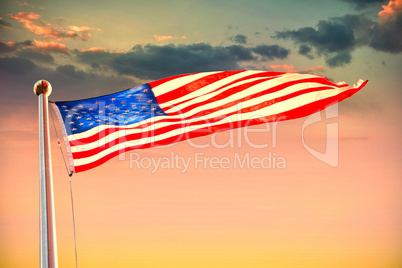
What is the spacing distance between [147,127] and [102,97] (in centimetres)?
129

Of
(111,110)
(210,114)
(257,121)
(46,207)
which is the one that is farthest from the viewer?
(210,114)

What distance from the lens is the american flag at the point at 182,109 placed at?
459 inches

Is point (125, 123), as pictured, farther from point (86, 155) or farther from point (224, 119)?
point (224, 119)

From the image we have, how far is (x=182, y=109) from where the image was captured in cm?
1206

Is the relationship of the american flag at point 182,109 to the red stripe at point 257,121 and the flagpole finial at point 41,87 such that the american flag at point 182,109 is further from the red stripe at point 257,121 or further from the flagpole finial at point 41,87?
the flagpole finial at point 41,87

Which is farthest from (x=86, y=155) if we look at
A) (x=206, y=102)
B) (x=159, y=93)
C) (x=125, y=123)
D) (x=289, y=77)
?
(x=289, y=77)

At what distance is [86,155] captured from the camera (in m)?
11.6

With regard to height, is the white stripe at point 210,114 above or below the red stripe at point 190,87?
below

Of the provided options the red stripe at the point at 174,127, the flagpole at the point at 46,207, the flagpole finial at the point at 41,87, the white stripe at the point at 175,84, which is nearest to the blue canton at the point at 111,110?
the white stripe at the point at 175,84

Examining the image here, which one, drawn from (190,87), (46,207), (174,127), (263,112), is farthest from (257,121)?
(46,207)

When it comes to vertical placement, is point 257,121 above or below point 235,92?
below

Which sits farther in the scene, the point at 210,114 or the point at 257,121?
the point at 210,114

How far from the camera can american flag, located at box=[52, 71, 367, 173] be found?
11648mm

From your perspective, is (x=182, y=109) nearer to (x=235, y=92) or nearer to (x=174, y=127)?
(x=174, y=127)
